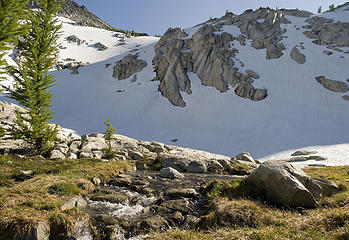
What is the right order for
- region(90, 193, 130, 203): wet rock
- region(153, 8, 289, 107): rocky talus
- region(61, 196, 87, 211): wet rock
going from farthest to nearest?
region(153, 8, 289, 107): rocky talus
region(90, 193, 130, 203): wet rock
region(61, 196, 87, 211): wet rock

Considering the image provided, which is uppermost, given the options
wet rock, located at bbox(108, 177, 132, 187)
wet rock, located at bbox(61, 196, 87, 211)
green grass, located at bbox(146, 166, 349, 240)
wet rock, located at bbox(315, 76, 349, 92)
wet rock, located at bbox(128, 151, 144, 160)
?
wet rock, located at bbox(315, 76, 349, 92)

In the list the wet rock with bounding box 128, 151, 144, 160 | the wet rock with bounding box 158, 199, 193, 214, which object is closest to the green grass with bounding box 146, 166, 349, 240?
the wet rock with bounding box 158, 199, 193, 214

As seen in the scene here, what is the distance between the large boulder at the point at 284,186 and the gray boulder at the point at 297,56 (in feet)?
225

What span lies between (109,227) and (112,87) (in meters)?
64.0

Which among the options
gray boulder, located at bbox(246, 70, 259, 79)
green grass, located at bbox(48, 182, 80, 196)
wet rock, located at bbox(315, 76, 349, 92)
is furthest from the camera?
gray boulder, located at bbox(246, 70, 259, 79)

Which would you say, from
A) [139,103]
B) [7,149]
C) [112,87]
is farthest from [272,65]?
[7,149]

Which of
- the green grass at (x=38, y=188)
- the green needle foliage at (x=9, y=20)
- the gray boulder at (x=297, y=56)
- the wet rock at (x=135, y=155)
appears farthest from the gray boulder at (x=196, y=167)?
the gray boulder at (x=297, y=56)

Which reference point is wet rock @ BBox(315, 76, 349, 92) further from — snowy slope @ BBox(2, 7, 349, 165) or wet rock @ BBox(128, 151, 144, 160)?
wet rock @ BBox(128, 151, 144, 160)

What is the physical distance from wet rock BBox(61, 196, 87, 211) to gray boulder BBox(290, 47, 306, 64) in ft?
248

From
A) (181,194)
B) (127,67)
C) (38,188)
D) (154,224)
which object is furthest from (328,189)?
(127,67)

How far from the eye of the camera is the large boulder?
8.47 meters

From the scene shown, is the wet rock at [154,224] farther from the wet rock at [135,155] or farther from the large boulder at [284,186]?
the wet rock at [135,155]

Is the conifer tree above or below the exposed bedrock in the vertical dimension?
below

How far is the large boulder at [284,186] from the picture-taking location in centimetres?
847
